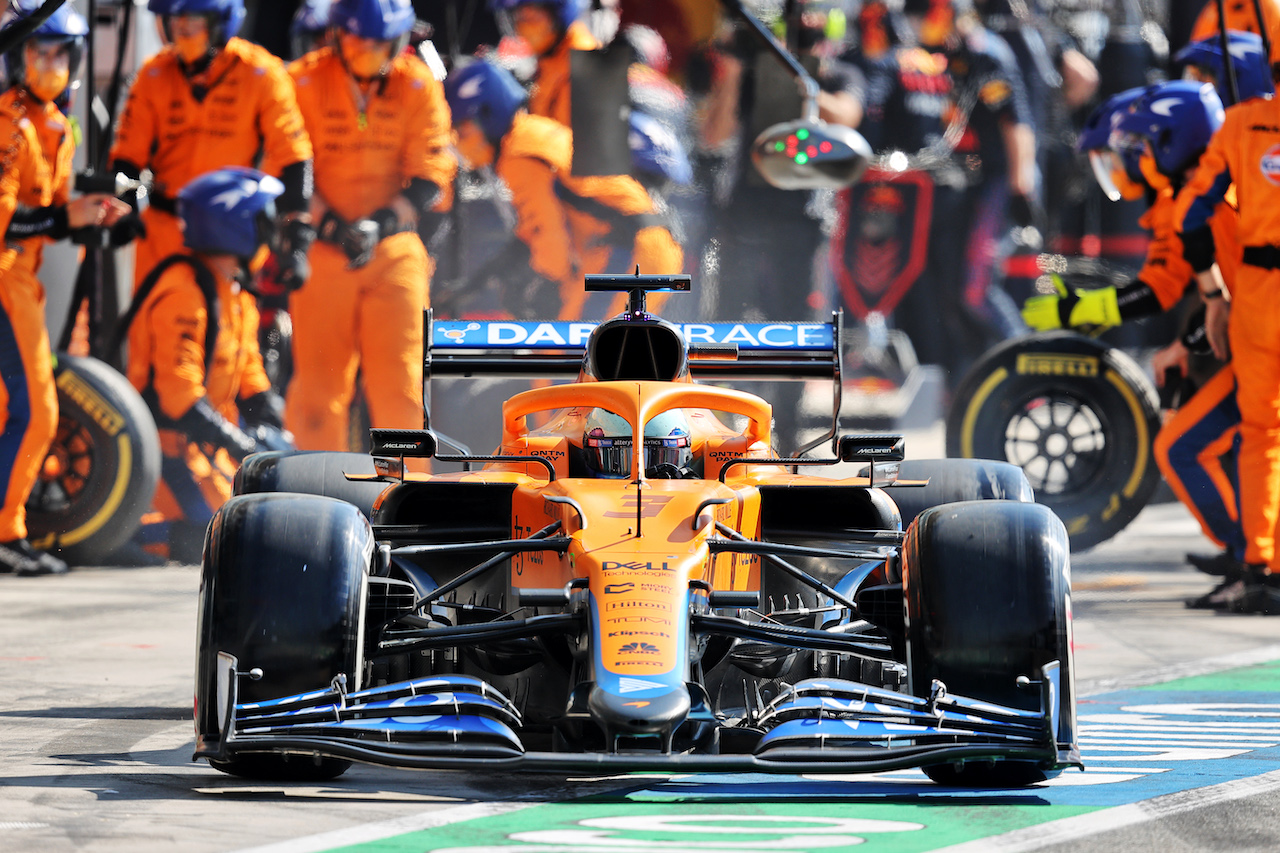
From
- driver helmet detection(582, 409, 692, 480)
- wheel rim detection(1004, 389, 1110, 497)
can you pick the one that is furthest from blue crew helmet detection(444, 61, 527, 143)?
driver helmet detection(582, 409, 692, 480)

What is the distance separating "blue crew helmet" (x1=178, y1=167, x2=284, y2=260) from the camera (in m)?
13.1

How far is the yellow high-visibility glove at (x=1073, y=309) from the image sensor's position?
1296 centimetres

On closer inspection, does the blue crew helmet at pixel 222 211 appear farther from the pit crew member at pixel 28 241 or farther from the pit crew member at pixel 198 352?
Answer: the pit crew member at pixel 28 241

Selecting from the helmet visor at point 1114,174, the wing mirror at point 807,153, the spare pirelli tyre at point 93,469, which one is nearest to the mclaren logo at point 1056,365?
the helmet visor at point 1114,174

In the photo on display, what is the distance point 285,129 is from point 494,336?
604 cm

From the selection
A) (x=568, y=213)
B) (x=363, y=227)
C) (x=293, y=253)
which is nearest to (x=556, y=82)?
(x=568, y=213)

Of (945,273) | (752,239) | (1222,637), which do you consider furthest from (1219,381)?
(945,273)

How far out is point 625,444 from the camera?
688 cm

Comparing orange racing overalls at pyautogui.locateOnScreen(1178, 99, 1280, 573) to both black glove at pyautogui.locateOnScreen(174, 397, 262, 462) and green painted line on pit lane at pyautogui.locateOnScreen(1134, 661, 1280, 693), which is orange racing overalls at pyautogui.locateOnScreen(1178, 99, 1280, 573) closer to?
green painted line on pit lane at pyautogui.locateOnScreen(1134, 661, 1280, 693)

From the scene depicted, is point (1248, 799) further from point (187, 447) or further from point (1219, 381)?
point (187, 447)

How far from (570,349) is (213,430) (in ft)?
19.3

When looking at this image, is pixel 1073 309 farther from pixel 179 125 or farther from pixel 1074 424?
pixel 179 125

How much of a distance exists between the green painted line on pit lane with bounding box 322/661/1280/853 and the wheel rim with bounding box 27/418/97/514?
7.43 metres

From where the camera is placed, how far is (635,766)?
201 inches
